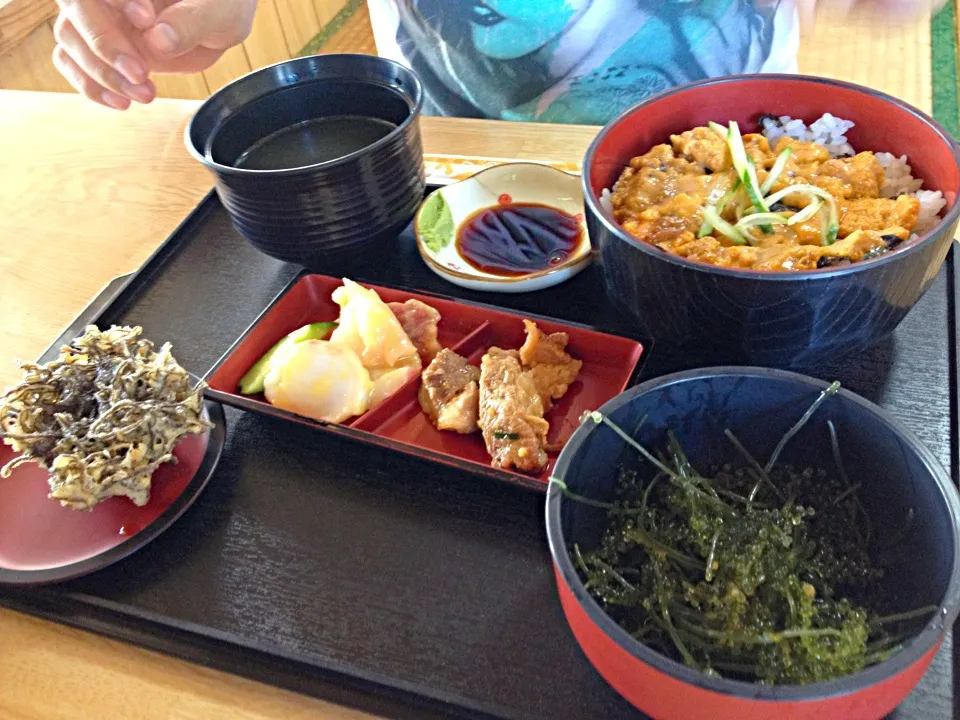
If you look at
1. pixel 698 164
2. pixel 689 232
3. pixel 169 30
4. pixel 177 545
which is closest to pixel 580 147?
pixel 698 164

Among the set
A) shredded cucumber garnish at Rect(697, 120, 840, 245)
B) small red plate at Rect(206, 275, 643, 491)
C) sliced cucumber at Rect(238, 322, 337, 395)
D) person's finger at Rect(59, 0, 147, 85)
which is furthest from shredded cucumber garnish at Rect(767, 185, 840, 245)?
person's finger at Rect(59, 0, 147, 85)

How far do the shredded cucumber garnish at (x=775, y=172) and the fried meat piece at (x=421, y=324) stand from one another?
16.6 inches

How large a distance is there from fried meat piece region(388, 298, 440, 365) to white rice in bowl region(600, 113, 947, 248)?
27 cm

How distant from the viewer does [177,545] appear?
2.61ft

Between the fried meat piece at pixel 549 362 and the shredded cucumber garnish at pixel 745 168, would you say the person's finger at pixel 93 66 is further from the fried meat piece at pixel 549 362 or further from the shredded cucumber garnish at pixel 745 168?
the shredded cucumber garnish at pixel 745 168

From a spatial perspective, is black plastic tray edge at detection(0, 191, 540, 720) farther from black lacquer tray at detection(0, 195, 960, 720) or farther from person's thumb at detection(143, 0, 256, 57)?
person's thumb at detection(143, 0, 256, 57)

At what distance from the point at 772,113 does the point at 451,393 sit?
1.75ft

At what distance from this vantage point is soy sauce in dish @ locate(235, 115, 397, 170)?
1.05m

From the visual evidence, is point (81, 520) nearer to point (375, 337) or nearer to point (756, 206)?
point (375, 337)

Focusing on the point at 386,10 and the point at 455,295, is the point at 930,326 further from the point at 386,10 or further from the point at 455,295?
the point at 386,10

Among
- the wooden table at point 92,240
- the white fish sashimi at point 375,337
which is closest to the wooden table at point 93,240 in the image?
the wooden table at point 92,240

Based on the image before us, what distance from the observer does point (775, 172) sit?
88cm

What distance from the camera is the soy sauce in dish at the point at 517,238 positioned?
107 centimetres

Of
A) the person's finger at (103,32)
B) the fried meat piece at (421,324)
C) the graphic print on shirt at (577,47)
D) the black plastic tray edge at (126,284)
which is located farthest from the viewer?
the graphic print on shirt at (577,47)
